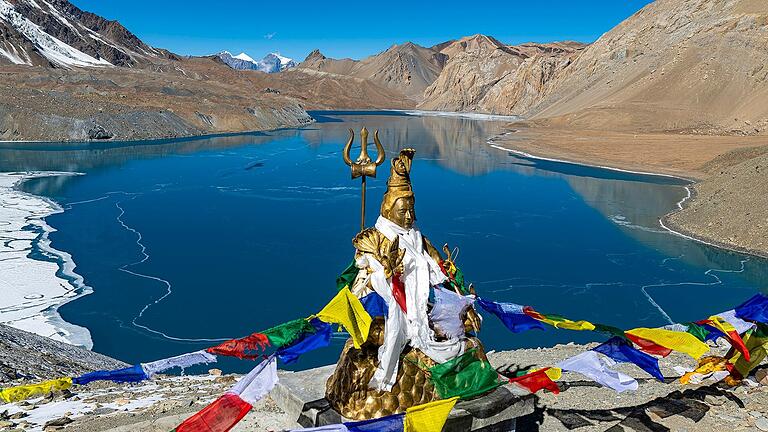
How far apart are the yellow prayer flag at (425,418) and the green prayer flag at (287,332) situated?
1355mm

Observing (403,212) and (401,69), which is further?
(401,69)

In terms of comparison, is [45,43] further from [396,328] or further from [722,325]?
[722,325]

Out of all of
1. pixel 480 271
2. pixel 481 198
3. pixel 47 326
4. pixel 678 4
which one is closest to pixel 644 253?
pixel 480 271

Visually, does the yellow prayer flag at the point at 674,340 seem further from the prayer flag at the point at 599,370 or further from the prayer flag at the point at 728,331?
the prayer flag at the point at 728,331

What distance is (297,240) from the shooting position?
2359 centimetres

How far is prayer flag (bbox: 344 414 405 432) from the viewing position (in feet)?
16.1

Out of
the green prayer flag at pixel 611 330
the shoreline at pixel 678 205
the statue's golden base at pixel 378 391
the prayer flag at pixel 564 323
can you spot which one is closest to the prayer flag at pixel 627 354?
the green prayer flag at pixel 611 330

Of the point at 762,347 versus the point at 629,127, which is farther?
the point at 629,127

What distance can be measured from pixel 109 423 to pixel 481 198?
27488 mm

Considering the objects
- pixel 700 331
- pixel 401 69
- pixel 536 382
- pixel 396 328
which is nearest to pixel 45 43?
pixel 401 69

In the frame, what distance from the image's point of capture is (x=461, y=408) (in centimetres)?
520

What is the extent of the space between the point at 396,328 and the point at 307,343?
1120 mm

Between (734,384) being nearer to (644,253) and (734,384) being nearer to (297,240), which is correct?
(644,253)

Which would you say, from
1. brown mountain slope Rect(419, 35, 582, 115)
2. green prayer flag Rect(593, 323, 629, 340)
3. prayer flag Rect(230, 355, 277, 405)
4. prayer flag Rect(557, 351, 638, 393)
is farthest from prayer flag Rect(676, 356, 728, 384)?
brown mountain slope Rect(419, 35, 582, 115)
